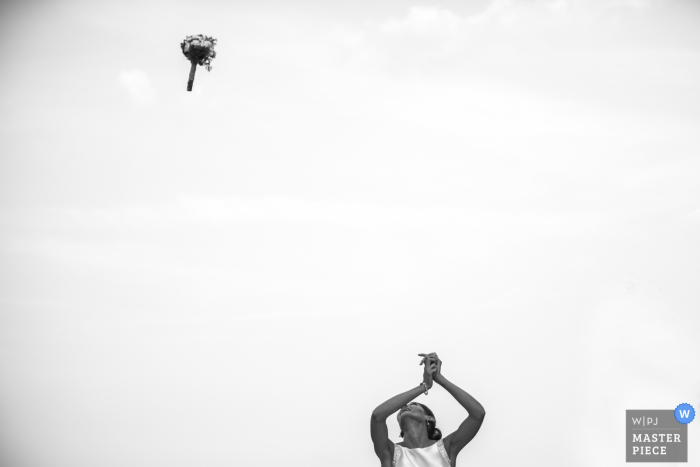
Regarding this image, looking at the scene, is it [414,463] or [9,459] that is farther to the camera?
[9,459]

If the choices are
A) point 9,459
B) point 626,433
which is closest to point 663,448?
point 626,433

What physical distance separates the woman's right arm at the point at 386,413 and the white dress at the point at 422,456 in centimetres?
10

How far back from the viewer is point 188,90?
991 cm

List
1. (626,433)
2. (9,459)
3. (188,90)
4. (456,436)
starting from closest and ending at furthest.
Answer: (456,436) → (188,90) → (626,433) → (9,459)

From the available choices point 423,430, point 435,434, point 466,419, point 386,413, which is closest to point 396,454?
point 423,430

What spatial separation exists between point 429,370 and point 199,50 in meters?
7.73

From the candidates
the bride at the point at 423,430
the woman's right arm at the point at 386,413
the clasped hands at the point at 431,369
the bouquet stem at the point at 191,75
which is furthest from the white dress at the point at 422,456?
the bouquet stem at the point at 191,75

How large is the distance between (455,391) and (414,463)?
34.1 inches

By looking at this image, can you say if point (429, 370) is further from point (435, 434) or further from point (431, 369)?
point (435, 434)

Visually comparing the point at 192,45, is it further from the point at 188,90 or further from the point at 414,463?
the point at 414,463

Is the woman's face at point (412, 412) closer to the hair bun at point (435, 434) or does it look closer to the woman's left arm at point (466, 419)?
the hair bun at point (435, 434)

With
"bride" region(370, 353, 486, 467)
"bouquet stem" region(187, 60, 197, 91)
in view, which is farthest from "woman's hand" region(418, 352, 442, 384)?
"bouquet stem" region(187, 60, 197, 91)

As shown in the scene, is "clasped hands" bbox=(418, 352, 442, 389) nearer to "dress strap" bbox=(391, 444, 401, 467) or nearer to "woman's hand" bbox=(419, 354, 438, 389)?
"woman's hand" bbox=(419, 354, 438, 389)

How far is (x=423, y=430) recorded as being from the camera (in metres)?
5.76
